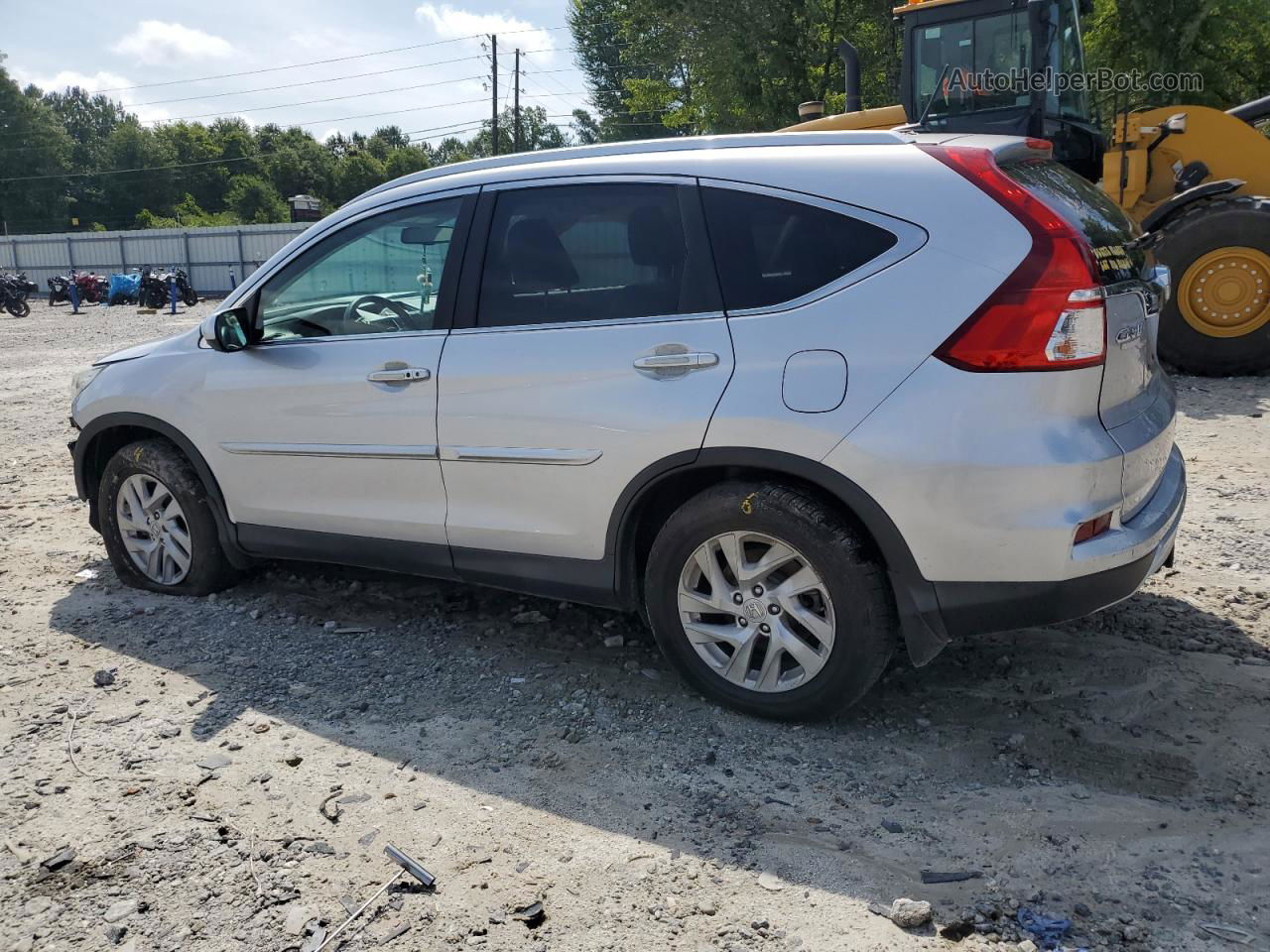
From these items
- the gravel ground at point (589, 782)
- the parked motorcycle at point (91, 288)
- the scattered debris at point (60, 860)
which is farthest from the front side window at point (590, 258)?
the parked motorcycle at point (91, 288)

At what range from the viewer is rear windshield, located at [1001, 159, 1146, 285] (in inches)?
124

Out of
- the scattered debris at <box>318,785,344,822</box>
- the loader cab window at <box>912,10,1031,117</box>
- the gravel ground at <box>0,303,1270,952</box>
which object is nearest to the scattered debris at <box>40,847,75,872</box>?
the gravel ground at <box>0,303,1270,952</box>

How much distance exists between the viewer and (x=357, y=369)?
4094 mm

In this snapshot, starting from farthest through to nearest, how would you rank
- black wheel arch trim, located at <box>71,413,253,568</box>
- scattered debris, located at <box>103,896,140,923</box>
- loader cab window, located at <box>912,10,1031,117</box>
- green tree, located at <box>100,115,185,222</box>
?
1. green tree, located at <box>100,115,185,222</box>
2. loader cab window, located at <box>912,10,1031,117</box>
3. black wheel arch trim, located at <box>71,413,253,568</box>
4. scattered debris, located at <box>103,896,140,923</box>

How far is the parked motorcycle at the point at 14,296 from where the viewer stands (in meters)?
29.3

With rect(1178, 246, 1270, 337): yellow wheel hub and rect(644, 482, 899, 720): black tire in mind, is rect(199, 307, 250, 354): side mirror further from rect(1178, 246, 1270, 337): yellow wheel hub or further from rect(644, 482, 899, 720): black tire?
rect(1178, 246, 1270, 337): yellow wheel hub

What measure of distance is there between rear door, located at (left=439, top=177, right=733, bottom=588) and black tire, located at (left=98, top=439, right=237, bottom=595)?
152 centimetres

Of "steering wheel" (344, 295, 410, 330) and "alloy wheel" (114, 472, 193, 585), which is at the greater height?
"steering wheel" (344, 295, 410, 330)

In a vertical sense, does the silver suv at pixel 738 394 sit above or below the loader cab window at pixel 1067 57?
below

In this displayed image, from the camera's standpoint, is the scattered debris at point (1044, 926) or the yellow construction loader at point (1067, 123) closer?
the scattered debris at point (1044, 926)

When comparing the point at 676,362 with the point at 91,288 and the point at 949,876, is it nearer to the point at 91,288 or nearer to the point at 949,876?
the point at 949,876

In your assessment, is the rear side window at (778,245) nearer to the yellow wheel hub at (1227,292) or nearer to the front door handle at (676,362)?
the front door handle at (676,362)

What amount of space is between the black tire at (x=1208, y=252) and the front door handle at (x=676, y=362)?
24.0ft

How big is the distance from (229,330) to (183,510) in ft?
3.22
